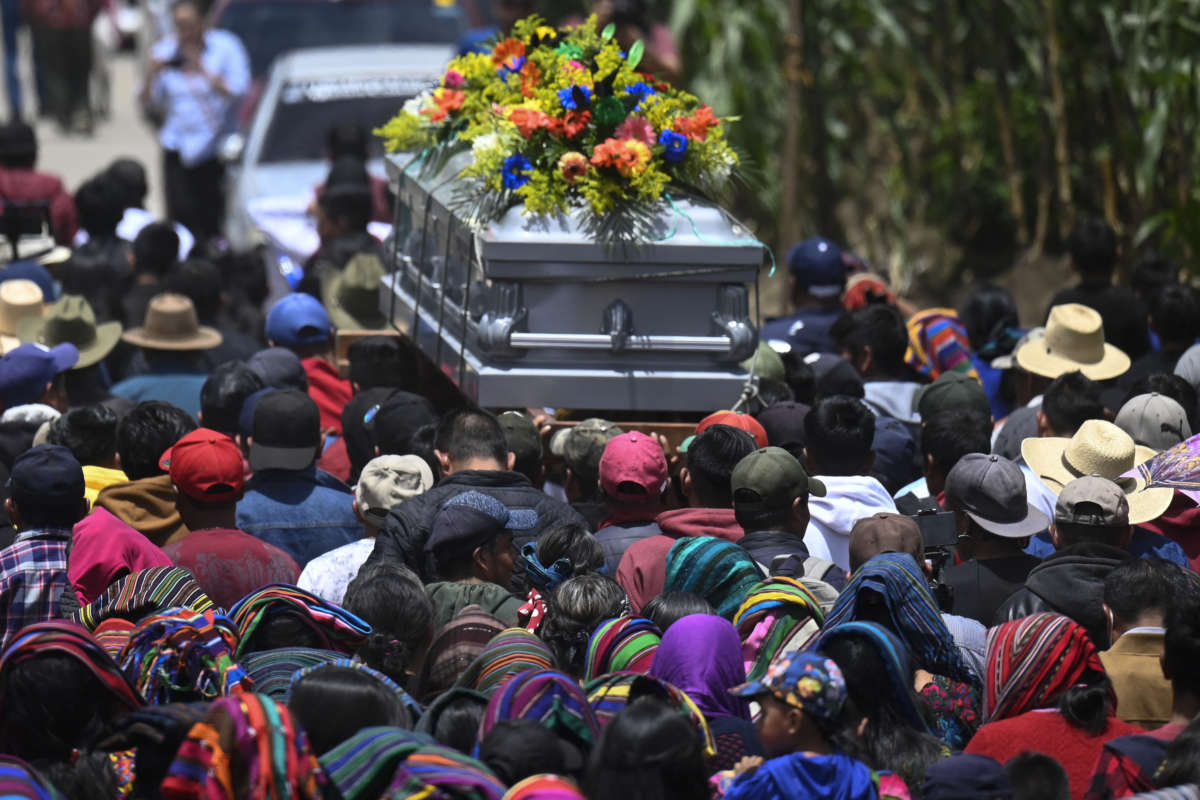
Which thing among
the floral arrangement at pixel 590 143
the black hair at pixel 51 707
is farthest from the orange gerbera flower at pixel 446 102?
the black hair at pixel 51 707

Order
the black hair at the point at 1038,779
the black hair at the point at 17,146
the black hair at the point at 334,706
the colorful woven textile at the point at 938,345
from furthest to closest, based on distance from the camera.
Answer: the black hair at the point at 17,146 → the colorful woven textile at the point at 938,345 → the black hair at the point at 334,706 → the black hair at the point at 1038,779

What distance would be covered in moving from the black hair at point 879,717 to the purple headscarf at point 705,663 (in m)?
0.25

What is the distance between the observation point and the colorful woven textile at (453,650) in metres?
4.53

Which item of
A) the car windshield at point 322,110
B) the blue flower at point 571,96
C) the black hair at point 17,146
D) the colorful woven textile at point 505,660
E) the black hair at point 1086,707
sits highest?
the blue flower at point 571,96

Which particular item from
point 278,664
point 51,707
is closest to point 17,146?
point 278,664

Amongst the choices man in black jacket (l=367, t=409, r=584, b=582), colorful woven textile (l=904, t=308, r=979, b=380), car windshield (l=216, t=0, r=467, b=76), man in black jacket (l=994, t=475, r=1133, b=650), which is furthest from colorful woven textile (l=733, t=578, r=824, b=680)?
car windshield (l=216, t=0, r=467, b=76)

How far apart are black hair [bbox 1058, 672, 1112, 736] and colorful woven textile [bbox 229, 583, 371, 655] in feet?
5.84

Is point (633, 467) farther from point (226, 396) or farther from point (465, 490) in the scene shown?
point (226, 396)

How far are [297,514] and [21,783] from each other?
2.38 m

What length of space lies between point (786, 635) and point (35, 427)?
3.08m

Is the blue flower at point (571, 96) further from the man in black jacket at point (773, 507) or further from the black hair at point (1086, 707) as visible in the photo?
the black hair at point (1086, 707)

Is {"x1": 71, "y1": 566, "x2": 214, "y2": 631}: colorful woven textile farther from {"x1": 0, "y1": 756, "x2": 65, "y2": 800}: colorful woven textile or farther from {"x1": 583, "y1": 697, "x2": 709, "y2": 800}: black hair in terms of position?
{"x1": 583, "y1": 697, "x2": 709, "y2": 800}: black hair

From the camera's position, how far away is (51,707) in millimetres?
3834

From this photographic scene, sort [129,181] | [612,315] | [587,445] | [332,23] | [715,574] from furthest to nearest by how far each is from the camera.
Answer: [332,23] → [129,181] → [612,315] → [587,445] → [715,574]
